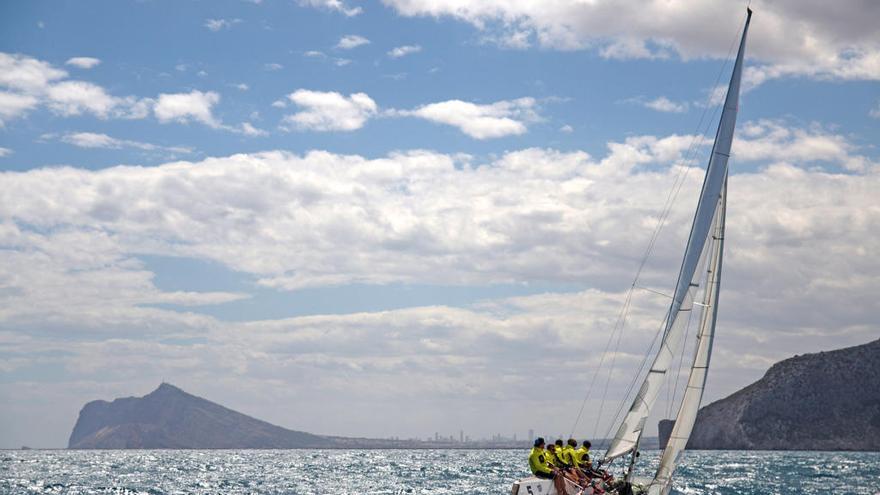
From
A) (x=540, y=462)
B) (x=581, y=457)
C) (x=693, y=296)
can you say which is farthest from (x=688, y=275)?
(x=540, y=462)

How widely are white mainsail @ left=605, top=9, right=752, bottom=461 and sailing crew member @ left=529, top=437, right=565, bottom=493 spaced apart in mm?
1603

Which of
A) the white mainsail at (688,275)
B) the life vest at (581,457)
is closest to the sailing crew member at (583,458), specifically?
the life vest at (581,457)

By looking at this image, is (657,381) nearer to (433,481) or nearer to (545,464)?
(545,464)

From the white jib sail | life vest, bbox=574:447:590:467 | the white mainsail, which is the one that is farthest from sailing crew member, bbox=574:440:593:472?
the white jib sail

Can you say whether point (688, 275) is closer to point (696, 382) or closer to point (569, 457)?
point (696, 382)

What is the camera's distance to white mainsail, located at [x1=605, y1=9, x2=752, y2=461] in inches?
1184

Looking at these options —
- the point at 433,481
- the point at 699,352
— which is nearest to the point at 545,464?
the point at 699,352

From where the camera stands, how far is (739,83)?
30266mm

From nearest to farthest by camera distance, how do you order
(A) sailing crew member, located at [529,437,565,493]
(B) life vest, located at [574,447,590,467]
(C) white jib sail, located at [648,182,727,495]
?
(C) white jib sail, located at [648,182,727,495]
(A) sailing crew member, located at [529,437,565,493]
(B) life vest, located at [574,447,590,467]

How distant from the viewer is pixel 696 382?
29.2m

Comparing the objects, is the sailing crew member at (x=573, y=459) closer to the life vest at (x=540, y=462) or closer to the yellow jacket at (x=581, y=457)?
the yellow jacket at (x=581, y=457)

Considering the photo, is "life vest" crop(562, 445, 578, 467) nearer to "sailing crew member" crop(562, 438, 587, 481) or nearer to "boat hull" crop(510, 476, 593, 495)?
"sailing crew member" crop(562, 438, 587, 481)

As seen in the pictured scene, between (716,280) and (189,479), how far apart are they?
61633 millimetres

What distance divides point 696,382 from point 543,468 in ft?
16.2
